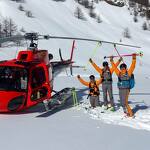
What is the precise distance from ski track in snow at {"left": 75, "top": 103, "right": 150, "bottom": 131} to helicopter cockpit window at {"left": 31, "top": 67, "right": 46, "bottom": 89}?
5.22 feet

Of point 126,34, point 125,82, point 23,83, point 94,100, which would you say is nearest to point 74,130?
point 125,82

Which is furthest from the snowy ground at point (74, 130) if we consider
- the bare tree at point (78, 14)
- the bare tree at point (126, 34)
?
the bare tree at point (78, 14)

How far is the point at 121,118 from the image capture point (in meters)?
11.3

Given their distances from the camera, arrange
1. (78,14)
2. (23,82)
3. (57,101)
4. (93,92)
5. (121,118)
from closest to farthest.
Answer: (121,118) < (23,82) < (57,101) < (93,92) < (78,14)

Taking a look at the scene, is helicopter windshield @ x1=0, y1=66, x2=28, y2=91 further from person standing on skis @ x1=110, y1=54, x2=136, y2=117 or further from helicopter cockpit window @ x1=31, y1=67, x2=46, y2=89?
person standing on skis @ x1=110, y1=54, x2=136, y2=117

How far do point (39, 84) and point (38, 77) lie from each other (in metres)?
0.21

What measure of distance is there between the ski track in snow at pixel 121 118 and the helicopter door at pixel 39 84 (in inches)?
52.4

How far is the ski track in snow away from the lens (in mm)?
10687

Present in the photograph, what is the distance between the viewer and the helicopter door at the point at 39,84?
12.2m

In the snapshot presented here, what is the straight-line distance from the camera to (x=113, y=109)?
12.3 m

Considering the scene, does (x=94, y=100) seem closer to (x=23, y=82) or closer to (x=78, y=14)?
(x=23, y=82)

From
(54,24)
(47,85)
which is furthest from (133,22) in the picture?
(47,85)

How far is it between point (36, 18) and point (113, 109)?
3357 centimetres

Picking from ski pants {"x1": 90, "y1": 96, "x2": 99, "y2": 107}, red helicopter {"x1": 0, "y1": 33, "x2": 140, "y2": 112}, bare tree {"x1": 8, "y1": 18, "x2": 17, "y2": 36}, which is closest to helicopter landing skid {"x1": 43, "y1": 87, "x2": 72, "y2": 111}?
red helicopter {"x1": 0, "y1": 33, "x2": 140, "y2": 112}
